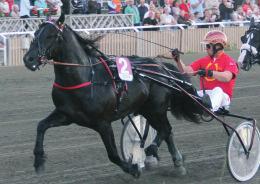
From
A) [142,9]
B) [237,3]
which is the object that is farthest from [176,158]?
[237,3]

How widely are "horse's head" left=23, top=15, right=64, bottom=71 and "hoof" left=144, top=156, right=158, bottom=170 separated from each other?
162 cm

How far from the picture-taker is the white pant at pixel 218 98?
6.52m

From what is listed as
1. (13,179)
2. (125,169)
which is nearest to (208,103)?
(125,169)

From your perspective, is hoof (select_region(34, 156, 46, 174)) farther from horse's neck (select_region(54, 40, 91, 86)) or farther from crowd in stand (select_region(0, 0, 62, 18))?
crowd in stand (select_region(0, 0, 62, 18))

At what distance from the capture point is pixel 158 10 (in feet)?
65.3

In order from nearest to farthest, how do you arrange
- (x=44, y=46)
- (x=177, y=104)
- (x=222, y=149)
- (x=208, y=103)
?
(x=44, y=46), (x=208, y=103), (x=177, y=104), (x=222, y=149)

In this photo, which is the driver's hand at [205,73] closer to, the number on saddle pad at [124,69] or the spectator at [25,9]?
the number on saddle pad at [124,69]

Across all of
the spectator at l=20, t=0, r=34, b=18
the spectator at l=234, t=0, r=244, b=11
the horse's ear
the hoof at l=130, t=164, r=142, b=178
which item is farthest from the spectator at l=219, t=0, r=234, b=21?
the horse's ear

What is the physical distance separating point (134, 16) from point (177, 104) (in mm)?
12766

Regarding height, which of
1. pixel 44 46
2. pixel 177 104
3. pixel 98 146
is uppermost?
pixel 44 46

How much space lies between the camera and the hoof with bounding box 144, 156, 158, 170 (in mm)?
6758

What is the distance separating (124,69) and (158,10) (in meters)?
14.0

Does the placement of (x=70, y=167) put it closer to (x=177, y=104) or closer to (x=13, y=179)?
(x=13, y=179)

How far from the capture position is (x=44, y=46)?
18.5ft
